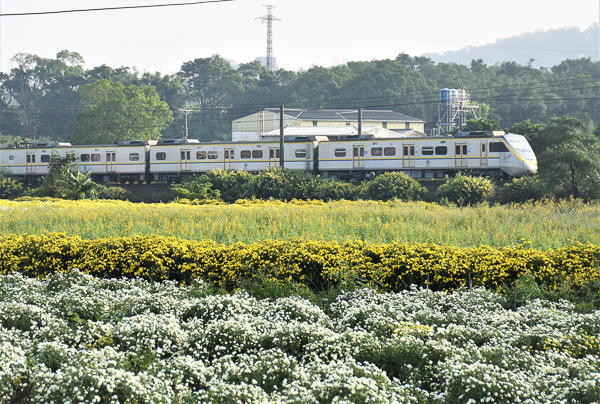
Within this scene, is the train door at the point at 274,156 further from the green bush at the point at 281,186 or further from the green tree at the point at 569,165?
the green tree at the point at 569,165

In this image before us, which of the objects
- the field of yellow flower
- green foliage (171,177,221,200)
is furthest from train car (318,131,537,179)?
the field of yellow flower

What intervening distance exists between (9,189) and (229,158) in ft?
41.7

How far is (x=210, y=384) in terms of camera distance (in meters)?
4.74

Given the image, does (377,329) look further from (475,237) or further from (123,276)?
(475,237)

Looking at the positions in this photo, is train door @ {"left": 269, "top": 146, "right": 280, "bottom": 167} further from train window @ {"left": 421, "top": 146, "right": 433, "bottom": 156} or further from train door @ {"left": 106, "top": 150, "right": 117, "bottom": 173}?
train door @ {"left": 106, "top": 150, "right": 117, "bottom": 173}

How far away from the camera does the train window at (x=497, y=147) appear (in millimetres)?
30734

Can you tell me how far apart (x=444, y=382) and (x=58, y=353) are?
3.47m

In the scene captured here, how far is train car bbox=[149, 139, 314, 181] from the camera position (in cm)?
3494

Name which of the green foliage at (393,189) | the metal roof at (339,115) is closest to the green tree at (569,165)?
the green foliage at (393,189)

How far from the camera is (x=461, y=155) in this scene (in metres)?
31.4

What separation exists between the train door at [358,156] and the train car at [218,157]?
2.74 meters

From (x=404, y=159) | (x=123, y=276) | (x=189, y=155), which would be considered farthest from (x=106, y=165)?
(x=123, y=276)

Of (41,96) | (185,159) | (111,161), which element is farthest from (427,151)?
(41,96)

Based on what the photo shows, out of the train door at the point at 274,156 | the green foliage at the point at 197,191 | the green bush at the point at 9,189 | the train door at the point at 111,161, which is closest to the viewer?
the green foliage at the point at 197,191
